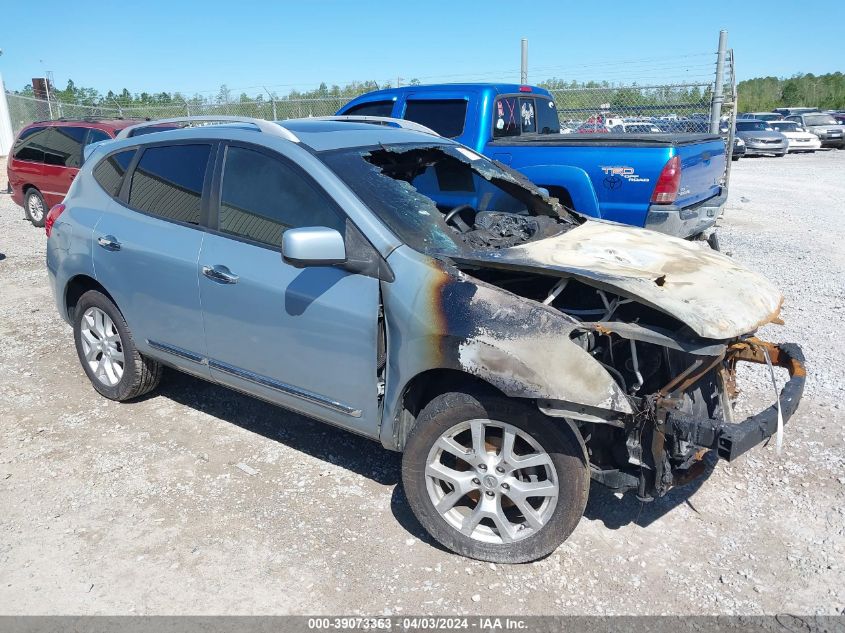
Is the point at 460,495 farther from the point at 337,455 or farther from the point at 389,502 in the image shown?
the point at 337,455

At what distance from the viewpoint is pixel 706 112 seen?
40.8ft

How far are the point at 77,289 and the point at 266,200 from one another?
2050mm

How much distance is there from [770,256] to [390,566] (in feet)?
25.6

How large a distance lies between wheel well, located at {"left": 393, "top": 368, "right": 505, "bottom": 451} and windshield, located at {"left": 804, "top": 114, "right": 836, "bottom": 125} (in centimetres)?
3290

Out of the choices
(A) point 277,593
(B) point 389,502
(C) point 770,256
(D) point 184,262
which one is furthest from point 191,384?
(C) point 770,256

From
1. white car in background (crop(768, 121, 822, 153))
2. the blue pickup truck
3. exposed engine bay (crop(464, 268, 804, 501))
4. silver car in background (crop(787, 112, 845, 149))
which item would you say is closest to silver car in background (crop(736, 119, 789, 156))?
white car in background (crop(768, 121, 822, 153))

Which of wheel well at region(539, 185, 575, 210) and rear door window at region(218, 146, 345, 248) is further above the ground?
rear door window at region(218, 146, 345, 248)

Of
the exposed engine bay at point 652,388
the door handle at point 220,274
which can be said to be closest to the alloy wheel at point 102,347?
the door handle at point 220,274

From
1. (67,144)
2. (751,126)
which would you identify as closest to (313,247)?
(67,144)

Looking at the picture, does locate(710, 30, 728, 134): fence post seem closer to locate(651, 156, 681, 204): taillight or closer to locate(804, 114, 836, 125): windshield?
locate(651, 156, 681, 204): taillight

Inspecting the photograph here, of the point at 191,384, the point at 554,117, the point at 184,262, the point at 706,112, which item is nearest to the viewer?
the point at 184,262

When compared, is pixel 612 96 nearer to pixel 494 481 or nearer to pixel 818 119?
pixel 494 481

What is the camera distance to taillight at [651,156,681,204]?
20.8 ft

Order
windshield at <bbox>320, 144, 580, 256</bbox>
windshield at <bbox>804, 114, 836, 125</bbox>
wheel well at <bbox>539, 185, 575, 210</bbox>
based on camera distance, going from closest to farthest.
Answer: windshield at <bbox>320, 144, 580, 256</bbox> < wheel well at <bbox>539, 185, 575, 210</bbox> < windshield at <bbox>804, 114, 836, 125</bbox>
